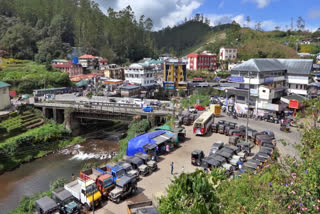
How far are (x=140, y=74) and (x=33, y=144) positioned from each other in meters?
32.0

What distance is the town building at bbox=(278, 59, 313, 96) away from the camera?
36.2 meters

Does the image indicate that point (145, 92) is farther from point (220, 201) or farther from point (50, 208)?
point (220, 201)

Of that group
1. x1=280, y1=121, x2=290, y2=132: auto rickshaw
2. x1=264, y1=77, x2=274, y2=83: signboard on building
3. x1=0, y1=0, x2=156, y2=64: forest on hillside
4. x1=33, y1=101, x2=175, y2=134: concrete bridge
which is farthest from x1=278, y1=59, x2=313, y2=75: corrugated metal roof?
x1=0, y1=0, x2=156, y2=64: forest on hillside

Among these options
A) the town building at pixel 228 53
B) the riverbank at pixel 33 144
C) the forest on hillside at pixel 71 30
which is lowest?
the riverbank at pixel 33 144

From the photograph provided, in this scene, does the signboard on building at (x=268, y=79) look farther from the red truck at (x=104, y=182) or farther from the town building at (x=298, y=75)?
the red truck at (x=104, y=182)

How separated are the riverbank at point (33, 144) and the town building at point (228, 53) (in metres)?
66.9

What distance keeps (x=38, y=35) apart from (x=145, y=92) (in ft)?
191

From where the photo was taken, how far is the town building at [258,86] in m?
32.5

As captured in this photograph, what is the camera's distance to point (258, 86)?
33188 mm

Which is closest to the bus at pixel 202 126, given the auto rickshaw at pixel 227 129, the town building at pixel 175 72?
the auto rickshaw at pixel 227 129

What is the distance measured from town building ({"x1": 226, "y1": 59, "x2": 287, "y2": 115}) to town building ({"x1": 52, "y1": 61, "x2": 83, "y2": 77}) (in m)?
51.7

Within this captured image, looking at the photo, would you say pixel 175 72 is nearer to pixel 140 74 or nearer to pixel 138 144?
pixel 140 74

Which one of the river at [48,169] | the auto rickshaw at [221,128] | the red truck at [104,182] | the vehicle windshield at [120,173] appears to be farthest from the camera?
the auto rickshaw at [221,128]

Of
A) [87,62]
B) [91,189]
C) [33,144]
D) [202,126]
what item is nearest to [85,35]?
[87,62]
